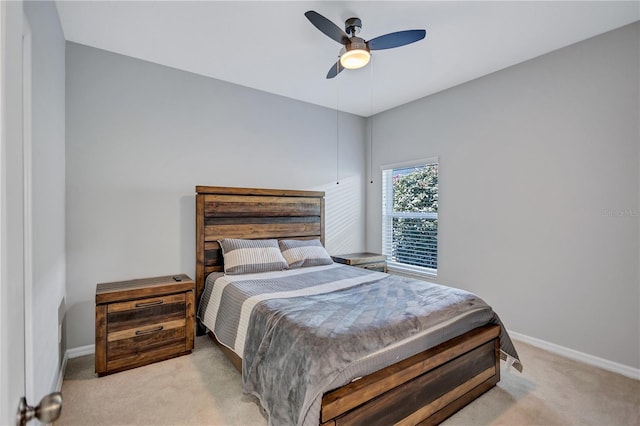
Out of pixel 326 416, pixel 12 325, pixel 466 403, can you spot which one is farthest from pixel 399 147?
pixel 12 325

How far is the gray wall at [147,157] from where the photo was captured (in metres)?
2.69

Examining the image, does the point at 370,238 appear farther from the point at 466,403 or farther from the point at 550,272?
the point at 466,403

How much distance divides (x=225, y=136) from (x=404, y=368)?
9.47 feet

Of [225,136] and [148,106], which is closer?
[148,106]

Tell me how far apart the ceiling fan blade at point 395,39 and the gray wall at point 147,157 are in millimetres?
1831

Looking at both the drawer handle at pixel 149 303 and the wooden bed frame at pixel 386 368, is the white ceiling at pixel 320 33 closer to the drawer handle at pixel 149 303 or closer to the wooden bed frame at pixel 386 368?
the wooden bed frame at pixel 386 368

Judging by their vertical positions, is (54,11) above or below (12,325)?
above

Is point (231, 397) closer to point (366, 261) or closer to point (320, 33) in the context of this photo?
point (366, 261)

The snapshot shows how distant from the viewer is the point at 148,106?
Answer: 9.90 ft

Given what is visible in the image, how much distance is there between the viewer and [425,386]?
1.80 m

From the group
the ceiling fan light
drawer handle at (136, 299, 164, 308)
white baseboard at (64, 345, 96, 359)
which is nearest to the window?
the ceiling fan light

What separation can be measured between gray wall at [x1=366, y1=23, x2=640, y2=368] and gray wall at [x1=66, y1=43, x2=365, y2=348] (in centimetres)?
207

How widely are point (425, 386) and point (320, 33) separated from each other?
264cm

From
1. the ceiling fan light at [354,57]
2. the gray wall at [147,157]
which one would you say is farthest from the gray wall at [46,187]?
the ceiling fan light at [354,57]
